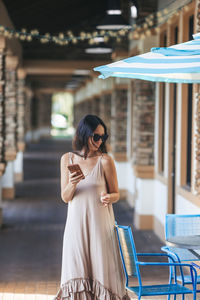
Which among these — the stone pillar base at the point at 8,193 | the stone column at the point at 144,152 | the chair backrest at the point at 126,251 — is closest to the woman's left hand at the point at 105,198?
the chair backrest at the point at 126,251

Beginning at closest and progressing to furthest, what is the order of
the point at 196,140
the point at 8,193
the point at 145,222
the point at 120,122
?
the point at 196,140 → the point at 145,222 → the point at 8,193 → the point at 120,122

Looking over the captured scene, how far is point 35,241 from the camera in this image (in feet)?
25.5

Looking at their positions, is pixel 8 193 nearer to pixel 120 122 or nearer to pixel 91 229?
pixel 120 122

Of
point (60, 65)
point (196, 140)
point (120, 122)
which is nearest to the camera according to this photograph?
point (196, 140)

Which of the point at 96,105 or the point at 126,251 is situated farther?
the point at 96,105

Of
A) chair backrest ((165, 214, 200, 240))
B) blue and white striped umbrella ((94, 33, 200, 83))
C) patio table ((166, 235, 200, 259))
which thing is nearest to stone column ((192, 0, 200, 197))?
chair backrest ((165, 214, 200, 240))

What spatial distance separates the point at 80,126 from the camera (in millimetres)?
3871

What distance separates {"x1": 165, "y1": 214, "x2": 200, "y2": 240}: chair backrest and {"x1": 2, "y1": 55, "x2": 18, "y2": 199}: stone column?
689cm

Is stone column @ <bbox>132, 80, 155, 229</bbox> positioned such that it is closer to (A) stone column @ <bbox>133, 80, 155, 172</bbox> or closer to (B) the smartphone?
(A) stone column @ <bbox>133, 80, 155, 172</bbox>

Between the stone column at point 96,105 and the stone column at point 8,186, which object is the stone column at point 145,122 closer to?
the stone column at point 8,186

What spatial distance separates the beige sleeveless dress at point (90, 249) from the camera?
3787 millimetres

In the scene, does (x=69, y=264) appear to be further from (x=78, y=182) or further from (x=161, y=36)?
(x=161, y=36)

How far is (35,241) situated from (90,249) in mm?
4084

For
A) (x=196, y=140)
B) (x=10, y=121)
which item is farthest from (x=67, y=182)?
(x=10, y=121)
